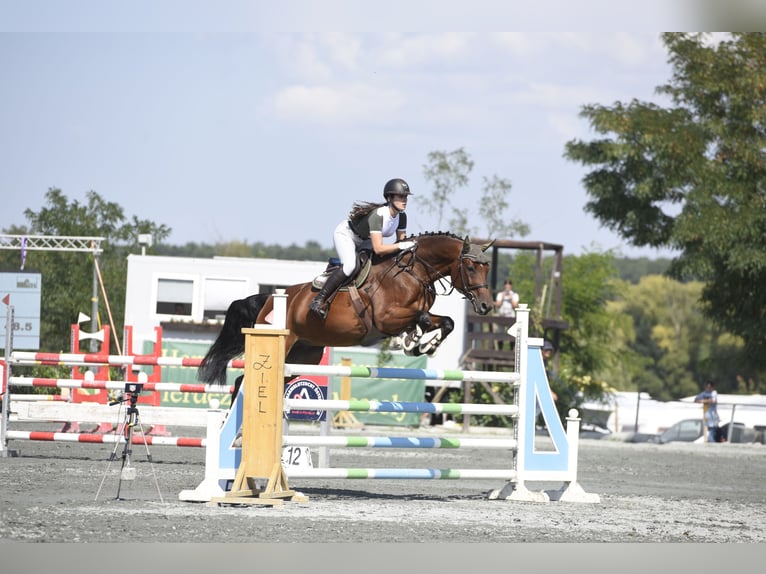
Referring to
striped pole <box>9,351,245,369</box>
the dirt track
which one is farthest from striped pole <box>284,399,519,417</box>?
striped pole <box>9,351,245,369</box>

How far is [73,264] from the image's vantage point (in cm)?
3095

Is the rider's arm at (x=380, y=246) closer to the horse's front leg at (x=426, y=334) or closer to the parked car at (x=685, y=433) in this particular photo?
the horse's front leg at (x=426, y=334)

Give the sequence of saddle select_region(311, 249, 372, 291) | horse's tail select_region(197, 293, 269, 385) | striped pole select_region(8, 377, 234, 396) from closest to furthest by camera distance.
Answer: saddle select_region(311, 249, 372, 291) < horse's tail select_region(197, 293, 269, 385) < striped pole select_region(8, 377, 234, 396)

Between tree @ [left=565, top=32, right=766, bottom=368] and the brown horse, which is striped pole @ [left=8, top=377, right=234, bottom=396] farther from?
tree @ [left=565, top=32, right=766, bottom=368]

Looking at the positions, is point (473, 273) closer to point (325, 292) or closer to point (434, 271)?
point (434, 271)

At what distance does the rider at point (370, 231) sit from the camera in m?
7.64

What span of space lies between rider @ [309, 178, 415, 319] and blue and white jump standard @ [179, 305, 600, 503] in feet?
2.08

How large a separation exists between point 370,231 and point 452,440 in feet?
5.13

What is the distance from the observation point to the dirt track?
219 inches

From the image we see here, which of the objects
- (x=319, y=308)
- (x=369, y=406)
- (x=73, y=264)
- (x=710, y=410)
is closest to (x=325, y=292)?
(x=319, y=308)

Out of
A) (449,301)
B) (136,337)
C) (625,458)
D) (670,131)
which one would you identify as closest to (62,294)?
(136,337)

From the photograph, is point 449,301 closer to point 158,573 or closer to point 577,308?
point 577,308

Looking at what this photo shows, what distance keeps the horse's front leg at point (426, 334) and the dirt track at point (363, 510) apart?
1.04 meters

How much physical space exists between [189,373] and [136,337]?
5.21 meters
